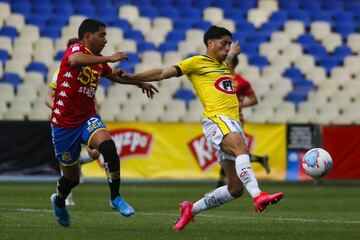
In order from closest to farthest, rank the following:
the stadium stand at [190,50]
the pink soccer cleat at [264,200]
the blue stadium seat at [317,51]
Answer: the pink soccer cleat at [264,200], the stadium stand at [190,50], the blue stadium seat at [317,51]

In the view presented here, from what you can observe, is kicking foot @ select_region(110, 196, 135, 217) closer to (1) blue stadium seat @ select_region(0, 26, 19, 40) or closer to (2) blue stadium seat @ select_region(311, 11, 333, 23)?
(1) blue stadium seat @ select_region(0, 26, 19, 40)

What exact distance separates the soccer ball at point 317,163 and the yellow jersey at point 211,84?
1.31 meters

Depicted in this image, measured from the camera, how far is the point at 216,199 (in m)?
9.60

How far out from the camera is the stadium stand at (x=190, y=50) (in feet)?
73.4

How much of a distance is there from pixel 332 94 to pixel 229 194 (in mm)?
15080

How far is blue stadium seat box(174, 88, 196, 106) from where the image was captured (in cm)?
2308

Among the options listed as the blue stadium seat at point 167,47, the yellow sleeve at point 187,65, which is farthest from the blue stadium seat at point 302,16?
the yellow sleeve at point 187,65

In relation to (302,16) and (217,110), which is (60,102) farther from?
(302,16)

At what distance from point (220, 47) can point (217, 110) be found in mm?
735

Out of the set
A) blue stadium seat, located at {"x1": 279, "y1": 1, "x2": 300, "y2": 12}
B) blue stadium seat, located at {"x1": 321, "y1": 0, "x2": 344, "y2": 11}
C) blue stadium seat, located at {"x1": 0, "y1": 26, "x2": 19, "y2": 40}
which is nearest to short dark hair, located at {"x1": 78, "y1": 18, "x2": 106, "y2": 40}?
blue stadium seat, located at {"x1": 0, "y1": 26, "x2": 19, "y2": 40}

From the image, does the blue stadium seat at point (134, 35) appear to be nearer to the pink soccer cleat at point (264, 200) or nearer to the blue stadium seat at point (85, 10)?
the blue stadium seat at point (85, 10)

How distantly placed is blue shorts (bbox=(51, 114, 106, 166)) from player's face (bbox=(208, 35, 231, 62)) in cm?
149

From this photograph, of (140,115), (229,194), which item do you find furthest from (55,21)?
(229,194)

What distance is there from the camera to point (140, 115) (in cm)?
2202
